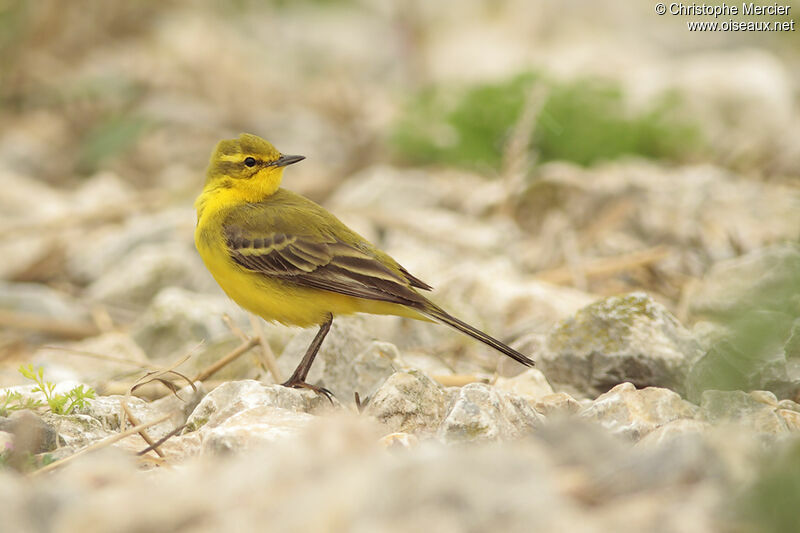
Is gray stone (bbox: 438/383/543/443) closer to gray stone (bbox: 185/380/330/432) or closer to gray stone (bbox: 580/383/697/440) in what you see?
gray stone (bbox: 580/383/697/440)

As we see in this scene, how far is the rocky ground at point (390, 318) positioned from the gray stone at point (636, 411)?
0.04 feet

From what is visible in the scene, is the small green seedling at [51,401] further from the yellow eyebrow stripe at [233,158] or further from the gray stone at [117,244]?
the gray stone at [117,244]

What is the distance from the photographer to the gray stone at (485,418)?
280 cm

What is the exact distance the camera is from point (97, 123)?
9.90m

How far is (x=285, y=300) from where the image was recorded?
4312 millimetres

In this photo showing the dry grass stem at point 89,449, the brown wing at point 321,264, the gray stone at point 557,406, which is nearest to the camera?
the dry grass stem at point 89,449

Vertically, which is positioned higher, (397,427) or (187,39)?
(187,39)

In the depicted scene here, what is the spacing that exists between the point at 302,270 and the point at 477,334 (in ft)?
2.98

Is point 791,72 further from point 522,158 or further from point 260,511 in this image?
point 260,511

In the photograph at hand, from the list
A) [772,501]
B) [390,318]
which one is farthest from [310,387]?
[772,501]

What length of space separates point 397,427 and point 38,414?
1244 millimetres

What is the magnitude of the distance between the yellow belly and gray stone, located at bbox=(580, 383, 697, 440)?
1.25 meters

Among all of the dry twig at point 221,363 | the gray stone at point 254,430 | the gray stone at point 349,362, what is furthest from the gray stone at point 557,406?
the dry twig at point 221,363

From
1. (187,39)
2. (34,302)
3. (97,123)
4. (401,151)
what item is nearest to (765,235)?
(401,151)
